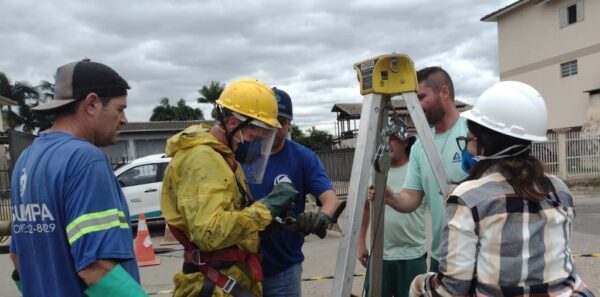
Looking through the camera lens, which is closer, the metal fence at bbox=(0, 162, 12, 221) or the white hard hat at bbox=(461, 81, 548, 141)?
the white hard hat at bbox=(461, 81, 548, 141)

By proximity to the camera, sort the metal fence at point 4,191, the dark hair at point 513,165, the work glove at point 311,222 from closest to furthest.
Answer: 1. the dark hair at point 513,165
2. the work glove at point 311,222
3. the metal fence at point 4,191

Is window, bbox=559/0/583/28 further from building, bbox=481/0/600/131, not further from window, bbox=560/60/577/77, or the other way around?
window, bbox=560/60/577/77

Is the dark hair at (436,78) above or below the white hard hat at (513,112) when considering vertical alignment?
above

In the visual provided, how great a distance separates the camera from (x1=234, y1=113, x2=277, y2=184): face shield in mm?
2230

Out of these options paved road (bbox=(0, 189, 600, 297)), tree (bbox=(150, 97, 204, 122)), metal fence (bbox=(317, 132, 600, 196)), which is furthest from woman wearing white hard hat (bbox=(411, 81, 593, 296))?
tree (bbox=(150, 97, 204, 122))

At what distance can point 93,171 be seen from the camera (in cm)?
149

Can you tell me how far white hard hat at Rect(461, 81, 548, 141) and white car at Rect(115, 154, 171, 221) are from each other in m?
8.62

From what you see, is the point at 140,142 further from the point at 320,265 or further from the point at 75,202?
the point at 75,202

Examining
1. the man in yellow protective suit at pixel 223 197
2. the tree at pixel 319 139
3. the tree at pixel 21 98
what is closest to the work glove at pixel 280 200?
the man in yellow protective suit at pixel 223 197

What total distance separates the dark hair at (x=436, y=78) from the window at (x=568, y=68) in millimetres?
24816

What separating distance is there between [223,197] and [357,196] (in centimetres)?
54

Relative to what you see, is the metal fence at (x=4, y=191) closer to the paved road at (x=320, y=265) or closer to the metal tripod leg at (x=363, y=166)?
the paved road at (x=320, y=265)

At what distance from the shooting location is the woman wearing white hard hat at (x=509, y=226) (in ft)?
4.97

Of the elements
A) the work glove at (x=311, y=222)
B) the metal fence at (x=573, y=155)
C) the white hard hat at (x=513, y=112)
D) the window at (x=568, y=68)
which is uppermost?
the window at (x=568, y=68)
